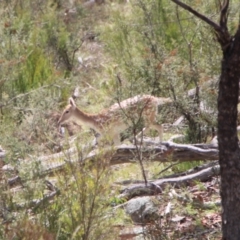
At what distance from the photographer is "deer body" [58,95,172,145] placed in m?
7.35

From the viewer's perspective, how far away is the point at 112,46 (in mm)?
12781

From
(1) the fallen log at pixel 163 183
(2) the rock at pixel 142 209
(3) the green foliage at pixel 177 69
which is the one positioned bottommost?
(2) the rock at pixel 142 209

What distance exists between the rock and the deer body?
1.83 feet

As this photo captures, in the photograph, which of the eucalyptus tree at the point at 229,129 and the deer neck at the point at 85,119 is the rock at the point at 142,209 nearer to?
the eucalyptus tree at the point at 229,129

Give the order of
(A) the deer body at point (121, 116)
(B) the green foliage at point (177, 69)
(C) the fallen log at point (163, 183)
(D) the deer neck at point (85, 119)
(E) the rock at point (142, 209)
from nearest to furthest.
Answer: (E) the rock at point (142, 209), (C) the fallen log at point (163, 183), (A) the deer body at point (121, 116), (B) the green foliage at point (177, 69), (D) the deer neck at point (85, 119)

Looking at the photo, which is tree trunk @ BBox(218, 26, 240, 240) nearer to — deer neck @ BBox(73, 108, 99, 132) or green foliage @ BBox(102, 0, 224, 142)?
green foliage @ BBox(102, 0, 224, 142)

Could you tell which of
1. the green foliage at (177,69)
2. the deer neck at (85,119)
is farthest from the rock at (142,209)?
the deer neck at (85,119)

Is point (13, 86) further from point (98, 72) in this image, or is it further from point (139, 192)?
point (139, 192)

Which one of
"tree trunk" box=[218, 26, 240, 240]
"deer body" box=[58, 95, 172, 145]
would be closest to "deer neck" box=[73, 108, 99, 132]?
"deer body" box=[58, 95, 172, 145]

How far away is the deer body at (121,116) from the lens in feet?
24.1

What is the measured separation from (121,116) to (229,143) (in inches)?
110

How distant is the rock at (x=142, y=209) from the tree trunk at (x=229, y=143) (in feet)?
3.26

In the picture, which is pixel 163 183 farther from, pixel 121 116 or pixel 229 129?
pixel 229 129

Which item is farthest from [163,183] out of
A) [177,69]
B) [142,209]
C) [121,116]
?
[177,69]
